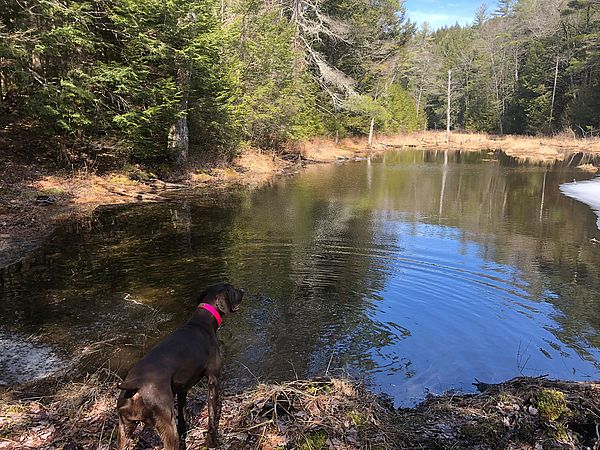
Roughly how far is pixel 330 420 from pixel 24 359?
375cm

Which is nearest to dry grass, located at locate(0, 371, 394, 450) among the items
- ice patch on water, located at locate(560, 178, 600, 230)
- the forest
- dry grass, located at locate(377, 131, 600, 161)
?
the forest

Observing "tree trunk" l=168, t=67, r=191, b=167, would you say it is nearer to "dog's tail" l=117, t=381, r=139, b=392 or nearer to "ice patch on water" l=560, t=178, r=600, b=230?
"dog's tail" l=117, t=381, r=139, b=392

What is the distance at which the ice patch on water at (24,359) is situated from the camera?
459 cm

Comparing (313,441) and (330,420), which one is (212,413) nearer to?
(313,441)

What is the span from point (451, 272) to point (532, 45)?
60156 millimetres

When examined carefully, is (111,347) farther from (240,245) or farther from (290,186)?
(290,186)

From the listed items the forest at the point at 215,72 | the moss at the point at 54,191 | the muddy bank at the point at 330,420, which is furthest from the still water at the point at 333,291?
the forest at the point at 215,72

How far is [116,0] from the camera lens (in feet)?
49.1

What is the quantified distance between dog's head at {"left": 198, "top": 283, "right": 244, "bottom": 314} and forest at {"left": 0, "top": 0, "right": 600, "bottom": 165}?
10822 millimetres

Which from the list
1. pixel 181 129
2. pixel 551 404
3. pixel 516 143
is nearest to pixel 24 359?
pixel 551 404

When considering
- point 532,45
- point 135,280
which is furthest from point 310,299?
point 532,45

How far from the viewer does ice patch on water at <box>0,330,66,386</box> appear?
4594 millimetres

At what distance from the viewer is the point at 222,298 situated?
3.78m

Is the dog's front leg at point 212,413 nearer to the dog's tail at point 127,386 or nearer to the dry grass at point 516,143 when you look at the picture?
the dog's tail at point 127,386
